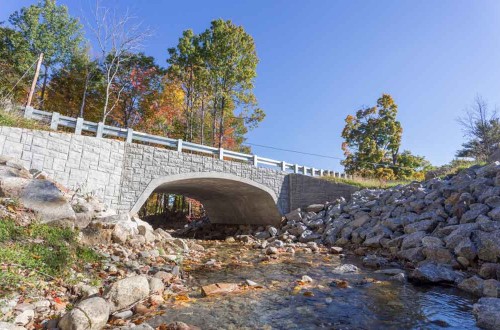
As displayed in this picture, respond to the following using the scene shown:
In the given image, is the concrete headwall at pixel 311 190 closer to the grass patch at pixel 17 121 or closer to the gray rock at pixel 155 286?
the grass patch at pixel 17 121

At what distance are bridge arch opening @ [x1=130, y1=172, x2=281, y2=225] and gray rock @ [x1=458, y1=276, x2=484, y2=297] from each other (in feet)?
30.9

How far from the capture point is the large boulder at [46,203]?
18.9 ft

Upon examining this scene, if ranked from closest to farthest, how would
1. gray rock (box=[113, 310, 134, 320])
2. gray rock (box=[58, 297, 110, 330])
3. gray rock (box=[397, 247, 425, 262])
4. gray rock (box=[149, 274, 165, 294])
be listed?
gray rock (box=[58, 297, 110, 330]) < gray rock (box=[113, 310, 134, 320]) < gray rock (box=[149, 274, 165, 294]) < gray rock (box=[397, 247, 425, 262])

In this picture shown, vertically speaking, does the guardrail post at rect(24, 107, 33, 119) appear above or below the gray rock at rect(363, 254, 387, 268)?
above

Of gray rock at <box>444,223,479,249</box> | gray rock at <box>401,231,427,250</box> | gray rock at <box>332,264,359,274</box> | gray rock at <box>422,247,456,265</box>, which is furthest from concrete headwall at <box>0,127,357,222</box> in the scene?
gray rock at <box>444,223,479,249</box>

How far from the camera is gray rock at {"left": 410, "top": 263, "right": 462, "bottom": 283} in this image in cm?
598

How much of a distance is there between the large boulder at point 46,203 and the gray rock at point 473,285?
307 inches

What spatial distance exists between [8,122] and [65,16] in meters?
16.0

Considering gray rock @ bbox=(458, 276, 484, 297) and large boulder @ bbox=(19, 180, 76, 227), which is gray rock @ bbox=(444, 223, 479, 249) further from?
large boulder @ bbox=(19, 180, 76, 227)

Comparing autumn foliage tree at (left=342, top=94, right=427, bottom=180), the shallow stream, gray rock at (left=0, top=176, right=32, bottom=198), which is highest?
autumn foliage tree at (left=342, top=94, right=427, bottom=180)

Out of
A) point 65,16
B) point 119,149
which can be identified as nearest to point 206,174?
point 119,149

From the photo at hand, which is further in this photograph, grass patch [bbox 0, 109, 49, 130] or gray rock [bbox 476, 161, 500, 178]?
gray rock [bbox 476, 161, 500, 178]

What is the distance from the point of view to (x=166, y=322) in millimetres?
3703

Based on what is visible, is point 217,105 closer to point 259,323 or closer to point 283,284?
point 283,284
